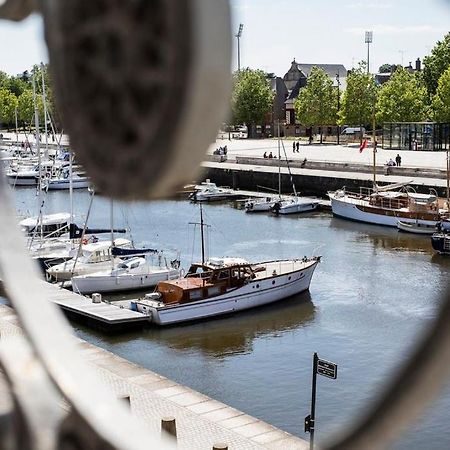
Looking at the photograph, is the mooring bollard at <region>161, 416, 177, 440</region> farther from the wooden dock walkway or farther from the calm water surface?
the wooden dock walkway

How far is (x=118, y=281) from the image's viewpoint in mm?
21094

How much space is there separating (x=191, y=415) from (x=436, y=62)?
4235cm

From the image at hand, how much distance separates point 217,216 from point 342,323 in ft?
50.5

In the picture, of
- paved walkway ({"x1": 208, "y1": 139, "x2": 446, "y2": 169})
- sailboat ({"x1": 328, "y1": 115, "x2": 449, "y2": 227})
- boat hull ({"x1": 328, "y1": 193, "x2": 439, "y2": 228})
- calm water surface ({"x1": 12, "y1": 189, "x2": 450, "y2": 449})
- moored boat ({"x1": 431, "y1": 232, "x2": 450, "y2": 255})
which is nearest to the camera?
calm water surface ({"x1": 12, "y1": 189, "x2": 450, "y2": 449})

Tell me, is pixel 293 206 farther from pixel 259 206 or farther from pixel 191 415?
pixel 191 415

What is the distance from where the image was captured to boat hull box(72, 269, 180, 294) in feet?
68.5

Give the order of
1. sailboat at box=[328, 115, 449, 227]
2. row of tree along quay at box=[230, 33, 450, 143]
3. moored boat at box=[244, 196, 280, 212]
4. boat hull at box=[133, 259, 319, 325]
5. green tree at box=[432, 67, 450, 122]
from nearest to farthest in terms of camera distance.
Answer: boat hull at box=[133, 259, 319, 325] → sailboat at box=[328, 115, 449, 227] → moored boat at box=[244, 196, 280, 212] → green tree at box=[432, 67, 450, 122] → row of tree along quay at box=[230, 33, 450, 143]

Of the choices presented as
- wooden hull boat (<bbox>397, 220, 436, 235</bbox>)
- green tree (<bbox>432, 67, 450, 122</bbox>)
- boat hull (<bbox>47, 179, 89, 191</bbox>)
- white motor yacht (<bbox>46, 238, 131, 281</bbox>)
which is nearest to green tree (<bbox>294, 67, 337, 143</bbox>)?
green tree (<bbox>432, 67, 450, 122</bbox>)

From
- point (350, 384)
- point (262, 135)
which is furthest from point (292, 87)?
point (350, 384)

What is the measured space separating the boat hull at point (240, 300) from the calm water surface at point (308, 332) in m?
0.23

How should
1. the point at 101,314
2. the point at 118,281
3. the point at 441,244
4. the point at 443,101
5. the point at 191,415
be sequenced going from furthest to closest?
1. the point at 443,101
2. the point at 441,244
3. the point at 118,281
4. the point at 101,314
5. the point at 191,415

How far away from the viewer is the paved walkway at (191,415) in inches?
376

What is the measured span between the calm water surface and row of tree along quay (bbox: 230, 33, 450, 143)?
49.7 feet

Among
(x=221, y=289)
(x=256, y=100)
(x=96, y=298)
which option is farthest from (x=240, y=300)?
(x=256, y=100)
